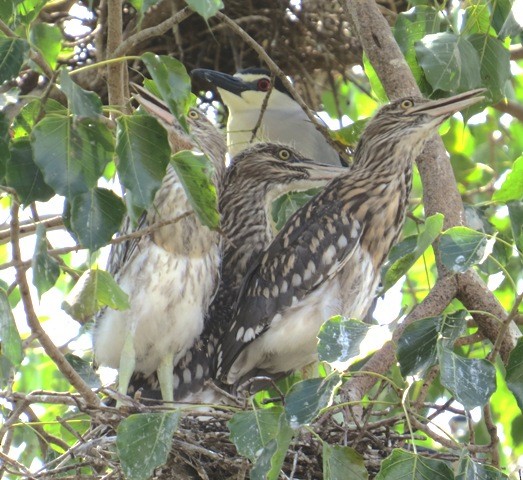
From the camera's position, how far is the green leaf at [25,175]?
7.20 feet

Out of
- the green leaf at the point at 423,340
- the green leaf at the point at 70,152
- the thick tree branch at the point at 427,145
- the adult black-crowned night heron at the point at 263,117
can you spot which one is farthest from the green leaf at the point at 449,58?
the adult black-crowned night heron at the point at 263,117

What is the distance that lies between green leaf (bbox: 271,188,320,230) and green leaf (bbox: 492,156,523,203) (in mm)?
1309

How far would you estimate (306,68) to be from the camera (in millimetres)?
4656

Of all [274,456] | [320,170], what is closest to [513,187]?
[274,456]

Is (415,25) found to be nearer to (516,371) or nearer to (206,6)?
(516,371)

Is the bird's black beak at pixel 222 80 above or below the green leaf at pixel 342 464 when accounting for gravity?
below

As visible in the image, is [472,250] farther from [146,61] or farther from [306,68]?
[306,68]

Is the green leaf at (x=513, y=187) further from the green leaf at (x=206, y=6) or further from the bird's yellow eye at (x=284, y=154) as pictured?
the bird's yellow eye at (x=284, y=154)

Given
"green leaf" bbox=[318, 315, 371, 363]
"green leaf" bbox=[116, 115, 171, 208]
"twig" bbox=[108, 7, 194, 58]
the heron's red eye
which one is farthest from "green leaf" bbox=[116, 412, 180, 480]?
the heron's red eye

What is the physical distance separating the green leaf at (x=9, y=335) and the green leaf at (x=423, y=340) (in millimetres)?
756

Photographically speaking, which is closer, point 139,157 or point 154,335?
point 139,157

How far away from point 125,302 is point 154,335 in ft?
3.25

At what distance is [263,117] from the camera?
15.8ft

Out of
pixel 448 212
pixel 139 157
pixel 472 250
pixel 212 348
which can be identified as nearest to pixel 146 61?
pixel 139 157
